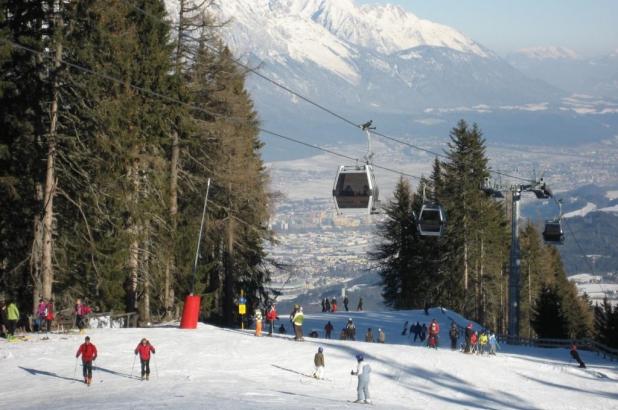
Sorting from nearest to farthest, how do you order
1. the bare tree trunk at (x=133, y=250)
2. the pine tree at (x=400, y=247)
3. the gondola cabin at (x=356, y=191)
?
the gondola cabin at (x=356, y=191) < the bare tree trunk at (x=133, y=250) < the pine tree at (x=400, y=247)

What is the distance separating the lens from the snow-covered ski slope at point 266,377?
88.2 ft

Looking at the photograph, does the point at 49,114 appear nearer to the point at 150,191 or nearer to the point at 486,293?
the point at 150,191

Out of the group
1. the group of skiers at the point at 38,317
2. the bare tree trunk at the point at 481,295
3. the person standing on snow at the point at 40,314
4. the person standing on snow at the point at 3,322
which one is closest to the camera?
the group of skiers at the point at 38,317

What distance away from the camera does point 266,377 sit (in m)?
32.0

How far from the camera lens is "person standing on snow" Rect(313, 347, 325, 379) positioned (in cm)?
3198

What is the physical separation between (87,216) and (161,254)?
587cm

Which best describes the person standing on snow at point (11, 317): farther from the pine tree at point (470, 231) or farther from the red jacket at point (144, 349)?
the pine tree at point (470, 231)

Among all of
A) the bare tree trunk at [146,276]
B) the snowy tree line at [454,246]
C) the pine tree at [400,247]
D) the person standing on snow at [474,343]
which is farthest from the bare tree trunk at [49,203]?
the pine tree at [400,247]

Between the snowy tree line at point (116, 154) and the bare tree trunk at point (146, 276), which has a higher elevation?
the snowy tree line at point (116, 154)

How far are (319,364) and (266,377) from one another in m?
1.61

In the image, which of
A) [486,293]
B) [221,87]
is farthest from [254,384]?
[486,293]

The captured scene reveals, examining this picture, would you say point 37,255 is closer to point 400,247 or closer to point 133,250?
point 133,250

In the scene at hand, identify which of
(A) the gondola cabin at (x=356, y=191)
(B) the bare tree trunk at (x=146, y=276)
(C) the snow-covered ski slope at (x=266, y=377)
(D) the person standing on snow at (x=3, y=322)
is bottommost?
(C) the snow-covered ski slope at (x=266, y=377)

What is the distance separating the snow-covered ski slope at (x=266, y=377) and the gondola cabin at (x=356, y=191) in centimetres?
495
